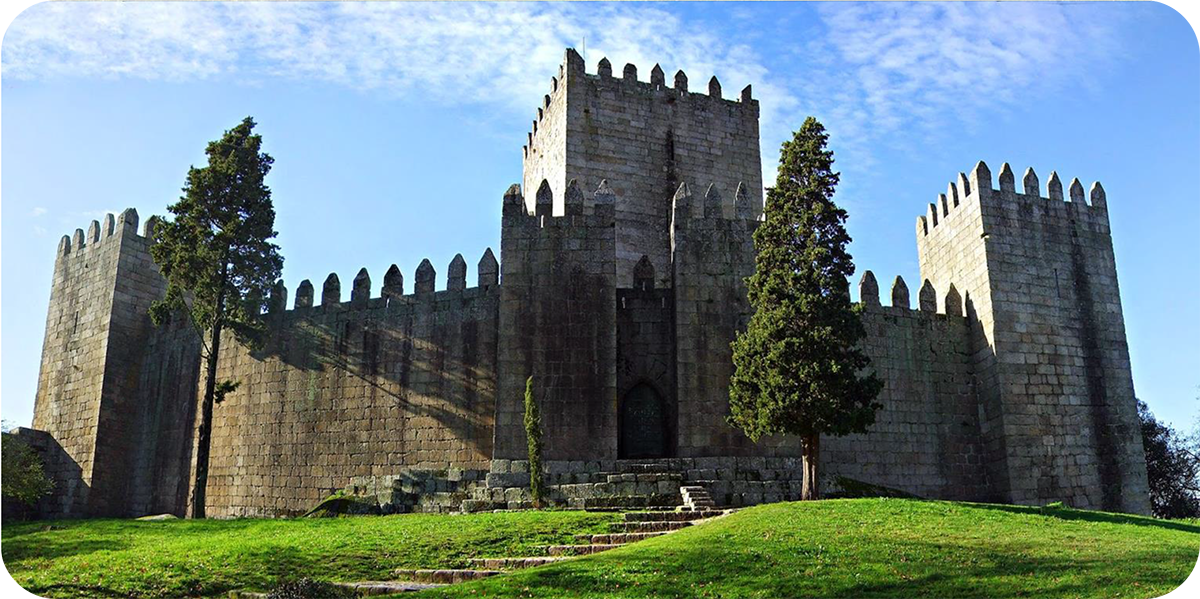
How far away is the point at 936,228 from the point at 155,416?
23.4 m

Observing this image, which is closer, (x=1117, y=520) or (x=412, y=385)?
(x=1117, y=520)

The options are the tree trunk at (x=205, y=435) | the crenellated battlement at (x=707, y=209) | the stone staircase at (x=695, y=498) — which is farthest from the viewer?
the tree trunk at (x=205, y=435)

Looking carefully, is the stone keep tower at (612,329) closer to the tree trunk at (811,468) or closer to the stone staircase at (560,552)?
the tree trunk at (811,468)

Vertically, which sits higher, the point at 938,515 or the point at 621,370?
the point at 621,370

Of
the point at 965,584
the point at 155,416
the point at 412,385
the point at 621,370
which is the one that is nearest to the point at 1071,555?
the point at 965,584

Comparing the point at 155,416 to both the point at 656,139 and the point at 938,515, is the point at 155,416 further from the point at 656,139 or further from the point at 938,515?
the point at 938,515

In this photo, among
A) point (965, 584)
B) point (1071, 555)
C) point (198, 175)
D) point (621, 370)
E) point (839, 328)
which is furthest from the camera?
point (198, 175)

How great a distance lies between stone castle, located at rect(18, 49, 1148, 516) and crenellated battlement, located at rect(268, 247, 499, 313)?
0.24 ft

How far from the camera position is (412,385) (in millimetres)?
26469

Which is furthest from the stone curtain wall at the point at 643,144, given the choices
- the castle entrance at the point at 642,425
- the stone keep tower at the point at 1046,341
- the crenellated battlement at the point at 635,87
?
the stone keep tower at the point at 1046,341

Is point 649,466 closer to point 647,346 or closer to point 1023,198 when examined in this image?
point 647,346

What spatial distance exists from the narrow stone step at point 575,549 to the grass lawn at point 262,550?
0.37 m

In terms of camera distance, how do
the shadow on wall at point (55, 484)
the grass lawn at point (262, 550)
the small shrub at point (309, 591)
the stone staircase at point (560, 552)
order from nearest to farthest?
the small shrub at point (309, 591), the stone staircase at point (560, 552), the grass lawn at point (262, 550), the shadow on wall at point (55, 484)

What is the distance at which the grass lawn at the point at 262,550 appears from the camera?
16.3 metres
